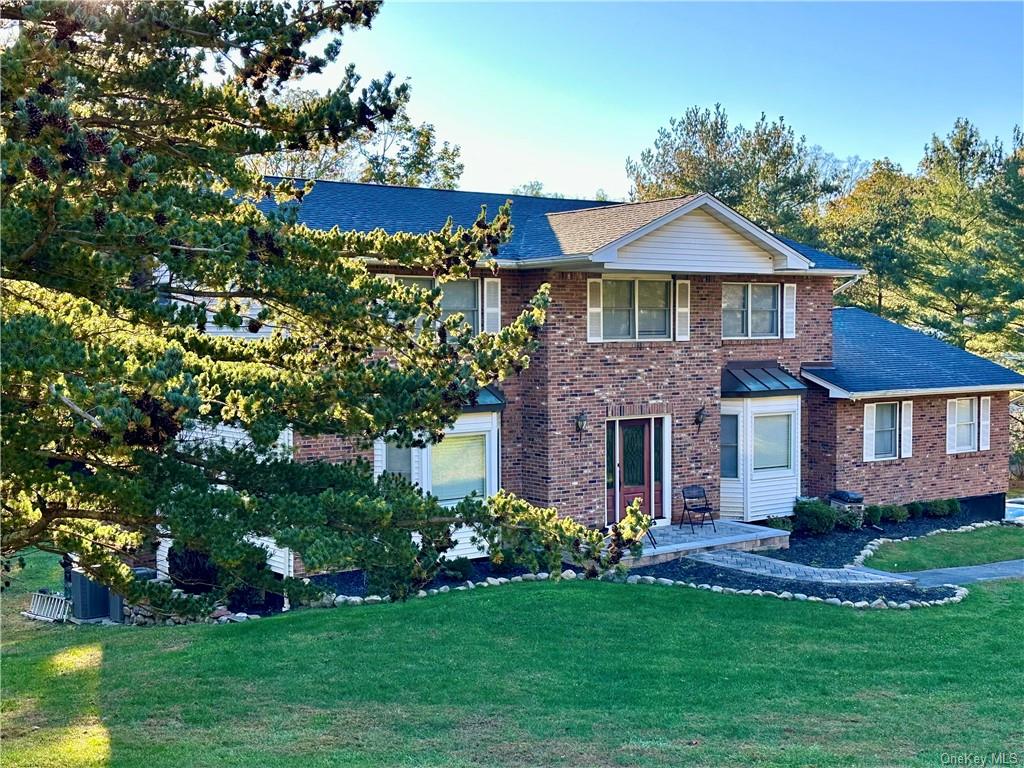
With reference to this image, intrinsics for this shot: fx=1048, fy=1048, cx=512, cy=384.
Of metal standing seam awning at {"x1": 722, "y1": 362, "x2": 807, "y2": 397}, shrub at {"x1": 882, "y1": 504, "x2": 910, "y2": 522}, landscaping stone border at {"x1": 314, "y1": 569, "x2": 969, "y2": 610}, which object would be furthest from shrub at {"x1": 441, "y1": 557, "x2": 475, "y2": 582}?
shrub at {"x1": 882, "y1": 504, "x2": 910, "y2": 522}

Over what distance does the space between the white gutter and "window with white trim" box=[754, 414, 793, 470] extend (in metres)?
1.06

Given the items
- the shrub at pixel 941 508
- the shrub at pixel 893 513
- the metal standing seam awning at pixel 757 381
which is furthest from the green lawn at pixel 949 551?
the metal standing seam awning at pixel 757 381

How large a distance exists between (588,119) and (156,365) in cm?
1756

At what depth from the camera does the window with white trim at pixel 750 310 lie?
22.4m

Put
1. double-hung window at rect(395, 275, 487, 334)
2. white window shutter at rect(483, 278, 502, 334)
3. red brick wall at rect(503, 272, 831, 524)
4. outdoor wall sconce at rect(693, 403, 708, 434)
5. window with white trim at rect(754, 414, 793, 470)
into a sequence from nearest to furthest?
double-hung window at rect(395, 275, 487, 334)
white window shutter at rect(483, 278, 502, 334)
red brick wall at rect(503, 272, 831, 524)
outdoor wall sconce at rect(693, 403, 708, 434)
window with white trim at rect(754, 414, 793, 470)

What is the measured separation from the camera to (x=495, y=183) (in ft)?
231

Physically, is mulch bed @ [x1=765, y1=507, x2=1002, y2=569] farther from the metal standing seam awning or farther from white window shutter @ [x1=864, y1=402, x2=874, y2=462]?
the metal standing seam awning

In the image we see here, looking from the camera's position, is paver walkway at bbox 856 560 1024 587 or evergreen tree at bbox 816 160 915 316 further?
evergreen tree at bbox 816 160 915 316

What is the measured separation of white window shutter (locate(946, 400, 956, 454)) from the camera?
25.0 metres

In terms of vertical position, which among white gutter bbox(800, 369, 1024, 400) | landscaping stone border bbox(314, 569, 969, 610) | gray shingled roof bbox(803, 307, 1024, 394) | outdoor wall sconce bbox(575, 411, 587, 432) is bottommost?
landscaping stone border bbox(314, 569, 969, 610)

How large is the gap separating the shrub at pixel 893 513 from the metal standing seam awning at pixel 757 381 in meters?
3.27

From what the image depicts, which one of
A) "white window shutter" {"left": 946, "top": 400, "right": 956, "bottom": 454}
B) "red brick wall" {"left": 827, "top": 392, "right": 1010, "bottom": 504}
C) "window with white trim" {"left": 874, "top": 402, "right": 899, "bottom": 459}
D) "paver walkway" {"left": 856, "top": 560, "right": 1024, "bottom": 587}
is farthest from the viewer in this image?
"white window shutter" {"left": 946, "top": 400, "right": 956, "bottom": 454}

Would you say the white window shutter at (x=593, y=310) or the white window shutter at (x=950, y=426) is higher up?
the white window shutter at (x=593, y=310)

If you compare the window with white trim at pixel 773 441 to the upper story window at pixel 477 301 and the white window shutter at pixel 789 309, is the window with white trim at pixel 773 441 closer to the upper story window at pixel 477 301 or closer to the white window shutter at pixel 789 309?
the white window shutter at pixel 789 309
